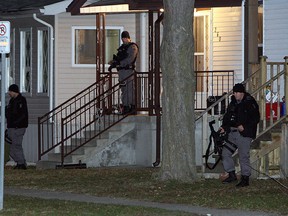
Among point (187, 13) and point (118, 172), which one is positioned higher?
point (187, 13)

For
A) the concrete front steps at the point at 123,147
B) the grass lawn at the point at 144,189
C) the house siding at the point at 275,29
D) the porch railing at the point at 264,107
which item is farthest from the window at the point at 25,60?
the porch railing at the point at 264,107

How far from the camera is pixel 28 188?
19.7 m

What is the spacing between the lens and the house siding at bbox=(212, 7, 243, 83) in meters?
24.8

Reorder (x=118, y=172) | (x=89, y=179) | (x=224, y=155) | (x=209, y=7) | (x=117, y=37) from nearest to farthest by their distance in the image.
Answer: (x=224, y=155), (x=89, y=179), (x=118, y=172), (x=209, y=7), (x=117, y=37)

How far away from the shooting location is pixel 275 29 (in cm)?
2439

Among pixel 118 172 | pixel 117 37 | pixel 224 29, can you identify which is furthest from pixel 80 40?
pixel 118 172

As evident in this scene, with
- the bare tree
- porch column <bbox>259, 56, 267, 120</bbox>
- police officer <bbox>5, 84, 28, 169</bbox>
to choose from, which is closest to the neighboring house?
police officer <bbox>5, 84, 28, 169</bbox>

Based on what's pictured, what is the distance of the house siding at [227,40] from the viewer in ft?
81.5

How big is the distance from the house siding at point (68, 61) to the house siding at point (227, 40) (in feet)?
8.99

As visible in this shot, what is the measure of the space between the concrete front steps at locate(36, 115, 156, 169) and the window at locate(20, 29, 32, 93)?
4071mm

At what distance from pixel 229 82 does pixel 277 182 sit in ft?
20.0

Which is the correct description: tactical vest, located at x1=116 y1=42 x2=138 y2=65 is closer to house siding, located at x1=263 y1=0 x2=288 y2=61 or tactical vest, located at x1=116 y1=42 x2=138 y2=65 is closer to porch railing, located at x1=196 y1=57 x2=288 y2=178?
house siding, located at x1=263 y1=0 x2=288 y2=61

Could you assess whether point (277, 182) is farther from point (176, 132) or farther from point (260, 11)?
point (260, 11)

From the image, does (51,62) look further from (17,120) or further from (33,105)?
(17,120)
